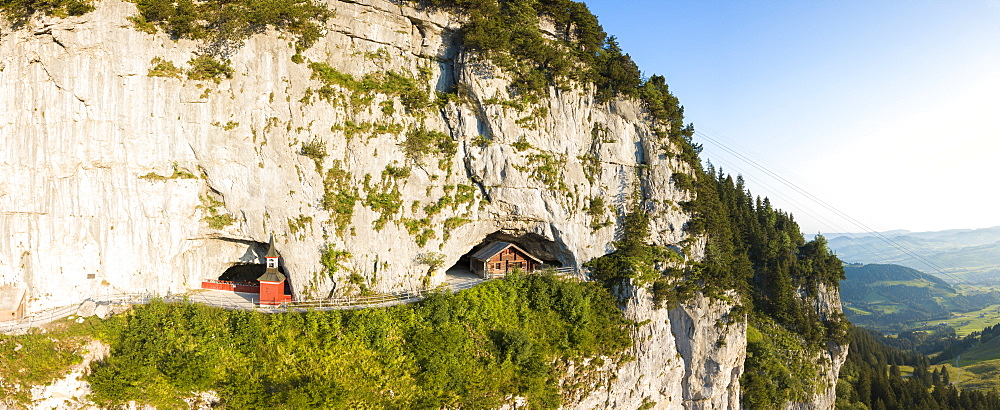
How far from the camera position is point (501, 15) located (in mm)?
Answer: 33500

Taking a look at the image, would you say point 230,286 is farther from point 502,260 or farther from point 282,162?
point 502,260

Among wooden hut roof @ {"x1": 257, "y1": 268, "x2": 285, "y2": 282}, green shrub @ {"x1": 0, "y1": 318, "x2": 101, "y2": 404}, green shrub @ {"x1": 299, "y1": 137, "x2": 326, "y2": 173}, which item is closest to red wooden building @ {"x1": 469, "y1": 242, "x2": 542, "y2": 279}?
green shrub @ {"x1": 299, "y1": 137, "x2": 326, "y2": 173}

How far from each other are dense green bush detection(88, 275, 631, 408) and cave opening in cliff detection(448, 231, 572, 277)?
14.7ft

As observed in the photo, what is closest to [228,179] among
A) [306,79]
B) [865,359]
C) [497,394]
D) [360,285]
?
[306,79]

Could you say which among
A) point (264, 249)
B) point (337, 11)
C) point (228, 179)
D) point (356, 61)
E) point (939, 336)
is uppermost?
point (337, 11)

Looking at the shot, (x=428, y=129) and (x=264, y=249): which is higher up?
(x=428, y=129)

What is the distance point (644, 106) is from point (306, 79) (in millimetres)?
25470

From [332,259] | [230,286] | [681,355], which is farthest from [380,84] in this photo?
[681,355]

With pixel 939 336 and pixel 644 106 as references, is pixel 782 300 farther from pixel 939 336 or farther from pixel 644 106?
pixel 939 336

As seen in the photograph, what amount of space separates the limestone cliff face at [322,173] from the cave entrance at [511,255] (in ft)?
2.26

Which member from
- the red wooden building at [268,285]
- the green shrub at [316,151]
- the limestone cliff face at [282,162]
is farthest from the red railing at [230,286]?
the green shrub at [316,151]

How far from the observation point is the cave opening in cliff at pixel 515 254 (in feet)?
110

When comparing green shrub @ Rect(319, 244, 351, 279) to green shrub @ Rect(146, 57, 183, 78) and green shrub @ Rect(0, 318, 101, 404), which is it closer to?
green shrub @ Rect(0, 318, 101, 404)

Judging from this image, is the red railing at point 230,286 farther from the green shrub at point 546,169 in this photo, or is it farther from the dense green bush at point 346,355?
the green shrub at point 546,169
